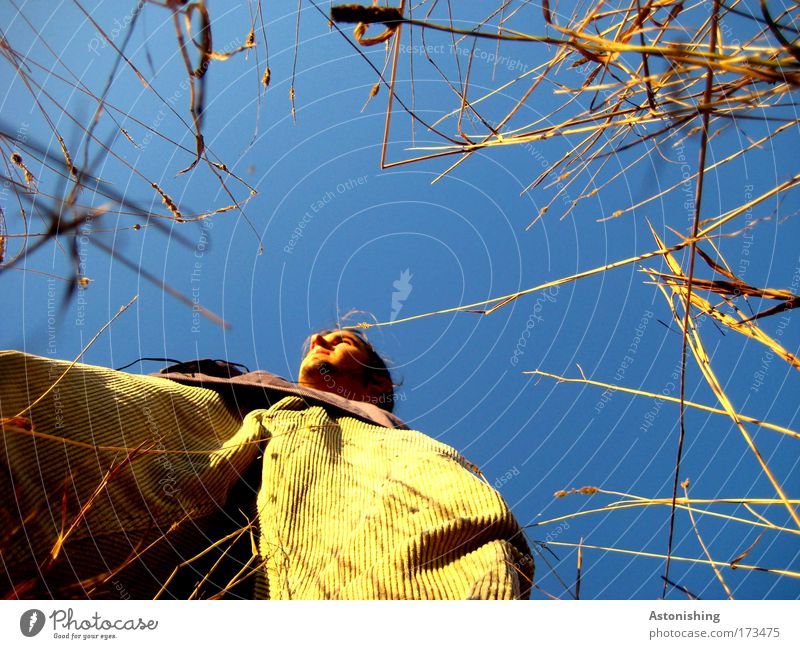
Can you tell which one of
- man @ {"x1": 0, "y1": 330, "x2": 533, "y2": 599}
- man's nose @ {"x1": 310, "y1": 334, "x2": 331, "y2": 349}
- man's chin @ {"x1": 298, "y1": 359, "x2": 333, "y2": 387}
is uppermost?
man's nose @ {"x1": 310, "y1": 334, "x2": 331, "y2": 349}

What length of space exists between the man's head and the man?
0.46 meters

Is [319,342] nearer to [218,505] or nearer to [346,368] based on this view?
[346,368]

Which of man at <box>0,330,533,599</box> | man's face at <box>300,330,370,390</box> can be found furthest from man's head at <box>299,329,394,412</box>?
man at <box>0,330,533,599</box>

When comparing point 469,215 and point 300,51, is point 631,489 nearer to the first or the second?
point 469,215

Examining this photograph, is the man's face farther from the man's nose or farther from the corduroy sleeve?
the corduroy sleeve

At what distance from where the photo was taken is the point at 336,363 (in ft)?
5.17

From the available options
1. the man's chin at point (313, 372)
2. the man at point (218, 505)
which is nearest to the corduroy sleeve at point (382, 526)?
the man at point (218, 505)

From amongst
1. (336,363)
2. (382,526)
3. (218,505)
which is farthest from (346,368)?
(382,526)

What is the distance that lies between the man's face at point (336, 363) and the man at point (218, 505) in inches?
17.8

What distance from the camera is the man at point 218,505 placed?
27.8 inches

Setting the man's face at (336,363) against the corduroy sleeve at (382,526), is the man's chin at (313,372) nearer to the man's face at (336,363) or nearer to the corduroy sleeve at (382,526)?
the man's face at (336,363)

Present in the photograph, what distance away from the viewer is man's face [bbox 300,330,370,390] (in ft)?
4.97

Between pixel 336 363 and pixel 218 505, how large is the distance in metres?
0.71

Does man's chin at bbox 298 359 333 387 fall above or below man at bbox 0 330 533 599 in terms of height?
above
